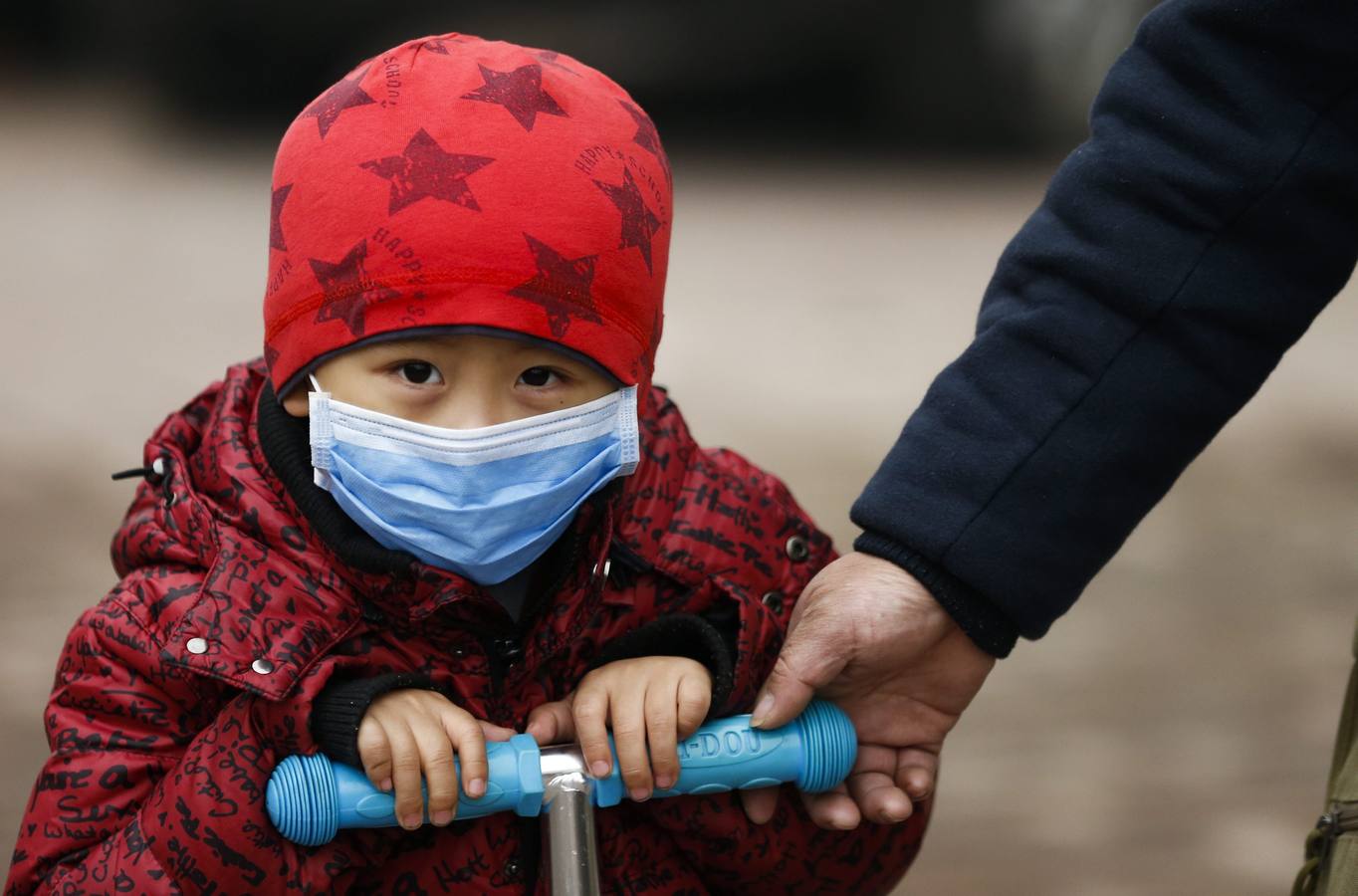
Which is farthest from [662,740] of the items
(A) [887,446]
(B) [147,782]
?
(A) [887,446]

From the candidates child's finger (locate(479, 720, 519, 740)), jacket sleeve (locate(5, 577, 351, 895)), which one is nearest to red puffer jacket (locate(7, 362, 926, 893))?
jacket sleeve (locate(5, 577, 351, 895))

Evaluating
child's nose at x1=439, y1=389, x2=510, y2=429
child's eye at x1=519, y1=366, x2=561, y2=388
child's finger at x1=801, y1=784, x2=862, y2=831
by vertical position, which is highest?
child's eye at x1=519, y1=366, x2=561, y2=388

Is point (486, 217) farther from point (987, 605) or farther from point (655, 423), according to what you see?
point (987, 605)

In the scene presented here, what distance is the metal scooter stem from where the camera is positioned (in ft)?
6.42

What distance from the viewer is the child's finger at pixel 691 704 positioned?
2068mm

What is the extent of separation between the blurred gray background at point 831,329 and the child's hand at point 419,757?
6.67 ft

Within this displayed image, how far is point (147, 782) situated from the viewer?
2.05 meters

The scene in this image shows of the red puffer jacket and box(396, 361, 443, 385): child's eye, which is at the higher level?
box(396, 361, 443, 385): child's eye

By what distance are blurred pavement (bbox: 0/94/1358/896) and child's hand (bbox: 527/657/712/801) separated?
1874 millimetres

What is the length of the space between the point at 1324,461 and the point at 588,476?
188 inches

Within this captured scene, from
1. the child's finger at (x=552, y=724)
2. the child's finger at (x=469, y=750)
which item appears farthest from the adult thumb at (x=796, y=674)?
the child's finger at (x=469, y=750)

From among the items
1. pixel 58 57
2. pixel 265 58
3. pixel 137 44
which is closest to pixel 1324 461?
pixel 265 58

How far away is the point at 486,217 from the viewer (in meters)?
2.01

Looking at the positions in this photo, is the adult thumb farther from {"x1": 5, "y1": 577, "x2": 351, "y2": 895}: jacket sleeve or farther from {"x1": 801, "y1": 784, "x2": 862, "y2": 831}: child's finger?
{"x1": 5, "y1": 577, "x2": 351, "y2": 895}: jacket sleeve
